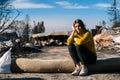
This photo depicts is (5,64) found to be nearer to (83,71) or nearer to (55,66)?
(55,66)

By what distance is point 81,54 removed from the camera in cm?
799

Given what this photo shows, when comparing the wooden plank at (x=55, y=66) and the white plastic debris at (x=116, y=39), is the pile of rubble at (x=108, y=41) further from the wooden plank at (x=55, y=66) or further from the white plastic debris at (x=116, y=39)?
the wooden plank at (x=55, y=66)

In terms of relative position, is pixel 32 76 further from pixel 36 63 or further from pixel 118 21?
pixel 118 21

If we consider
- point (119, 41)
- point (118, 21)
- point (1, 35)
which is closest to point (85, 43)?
point (119, 41)

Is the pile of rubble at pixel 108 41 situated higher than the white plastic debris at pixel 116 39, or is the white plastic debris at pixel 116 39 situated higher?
the white plastic debris at pixel 116 39

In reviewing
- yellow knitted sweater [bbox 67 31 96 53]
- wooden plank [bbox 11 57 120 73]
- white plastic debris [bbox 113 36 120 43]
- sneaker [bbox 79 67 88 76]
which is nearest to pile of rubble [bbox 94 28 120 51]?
white plastic debris [bbox 113 36 120 43]

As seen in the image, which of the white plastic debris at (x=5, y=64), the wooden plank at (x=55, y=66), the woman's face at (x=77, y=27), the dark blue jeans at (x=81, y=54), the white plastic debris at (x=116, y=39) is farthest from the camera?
the white plastic debris at (x=116, y=39)

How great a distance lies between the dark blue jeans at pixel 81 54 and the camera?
26.3ft

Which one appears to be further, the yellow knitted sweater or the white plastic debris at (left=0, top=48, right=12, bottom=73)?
the white plastic debris at (left=0, top=48, right=12, bottom=73)

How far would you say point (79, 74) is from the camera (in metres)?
8.05

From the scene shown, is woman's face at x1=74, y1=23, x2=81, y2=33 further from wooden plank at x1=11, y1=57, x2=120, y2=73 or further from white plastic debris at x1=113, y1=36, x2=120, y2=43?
white plastic debris at x1=113, y1=36, x2=120, y2=43

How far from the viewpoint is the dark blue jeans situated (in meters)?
8.01

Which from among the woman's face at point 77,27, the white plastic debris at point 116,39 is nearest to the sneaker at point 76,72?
the woman's face at point 77,27

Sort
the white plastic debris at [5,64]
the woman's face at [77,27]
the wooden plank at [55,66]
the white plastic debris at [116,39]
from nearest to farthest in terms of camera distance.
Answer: the woman's face at [77,27] → the wooden plank at [55,66] → the white plastic debris at [5,64] → the white plastic debris at [116,39]
